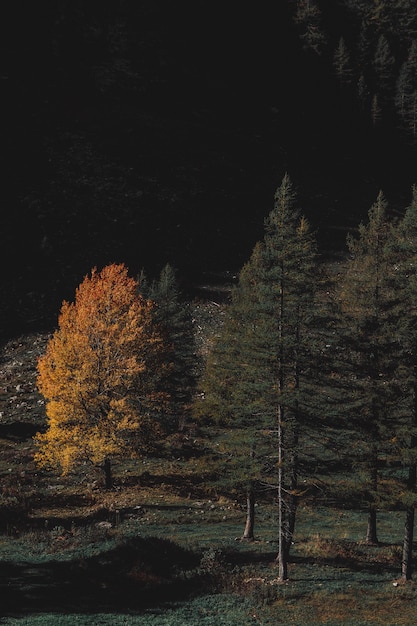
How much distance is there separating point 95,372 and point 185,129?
248ft

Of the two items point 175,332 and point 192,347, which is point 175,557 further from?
point 192,347

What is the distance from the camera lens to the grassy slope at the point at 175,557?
16531mm

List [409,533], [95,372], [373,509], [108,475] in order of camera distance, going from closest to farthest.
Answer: [409,533] < [373,509] < [95,372] < [108,475]

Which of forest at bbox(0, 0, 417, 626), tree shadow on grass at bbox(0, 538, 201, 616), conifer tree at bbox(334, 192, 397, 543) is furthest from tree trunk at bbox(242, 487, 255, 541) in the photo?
conifer tree at bbox(334, 192, 397, 543)

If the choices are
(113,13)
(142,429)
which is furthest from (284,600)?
(113,13)

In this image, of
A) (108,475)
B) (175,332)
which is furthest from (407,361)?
(175,332)

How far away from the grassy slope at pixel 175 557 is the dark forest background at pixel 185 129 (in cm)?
3198

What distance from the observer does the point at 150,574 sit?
19062 millimetres

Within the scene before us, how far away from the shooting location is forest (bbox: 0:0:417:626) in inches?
750

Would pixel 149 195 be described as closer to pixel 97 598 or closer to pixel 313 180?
pixel 313 180

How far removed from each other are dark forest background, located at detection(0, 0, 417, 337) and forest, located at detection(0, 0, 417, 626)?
48 cm

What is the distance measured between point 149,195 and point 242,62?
173ft

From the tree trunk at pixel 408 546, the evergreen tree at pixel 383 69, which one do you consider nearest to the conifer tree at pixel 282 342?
the tree trunk at pixel 408 546

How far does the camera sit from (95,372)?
86.7 ft
